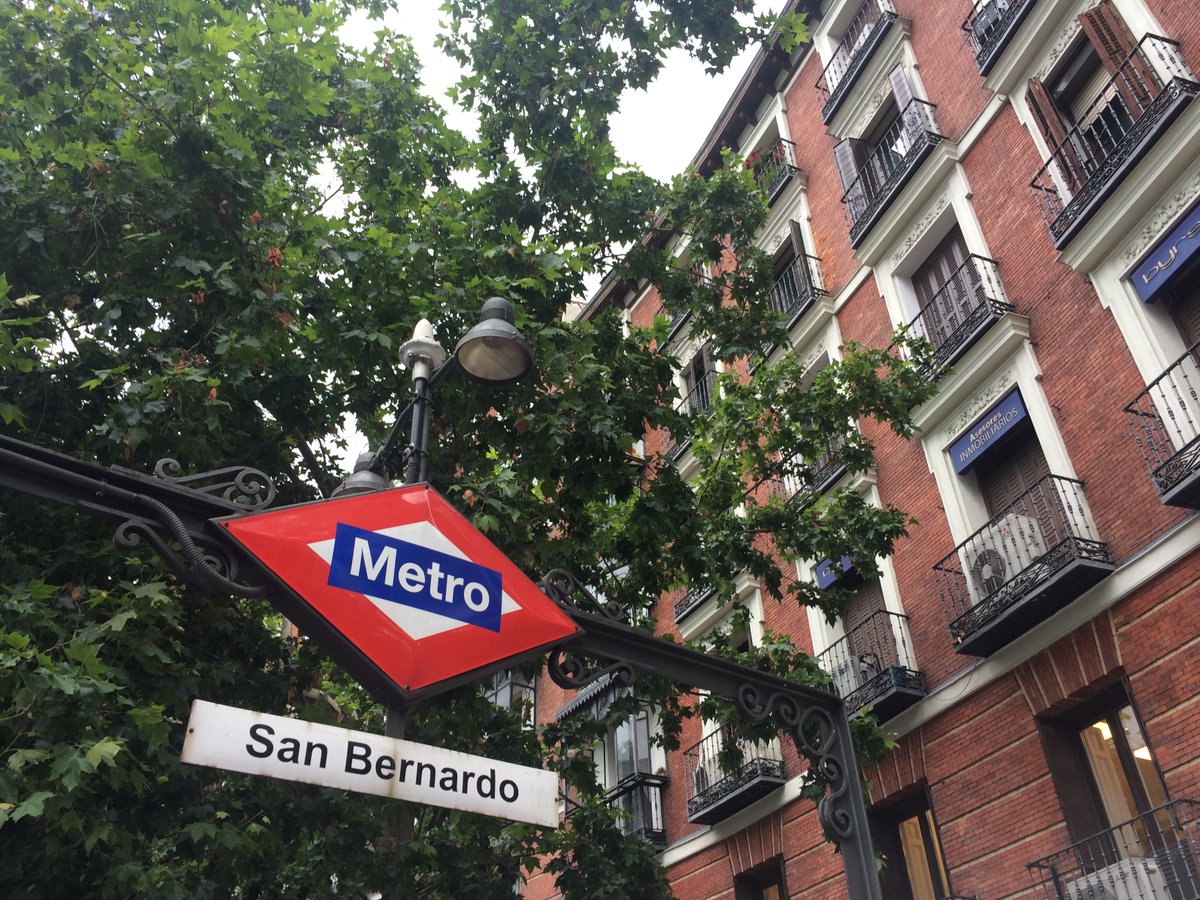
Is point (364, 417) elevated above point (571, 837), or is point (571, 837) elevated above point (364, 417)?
point (364, 417)

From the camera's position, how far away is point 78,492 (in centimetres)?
355

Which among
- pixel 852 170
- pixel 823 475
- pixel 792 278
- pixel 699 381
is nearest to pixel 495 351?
pixel 823 475

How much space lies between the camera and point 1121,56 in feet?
37.7

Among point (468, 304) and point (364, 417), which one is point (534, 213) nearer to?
point (468, 304)

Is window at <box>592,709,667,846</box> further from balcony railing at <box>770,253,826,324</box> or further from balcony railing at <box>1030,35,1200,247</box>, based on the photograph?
balcony railing at <box>1030,35,1200,247</box>

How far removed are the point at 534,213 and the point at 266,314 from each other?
3.35 meters

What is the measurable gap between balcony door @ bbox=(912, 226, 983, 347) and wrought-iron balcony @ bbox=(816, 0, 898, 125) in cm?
445

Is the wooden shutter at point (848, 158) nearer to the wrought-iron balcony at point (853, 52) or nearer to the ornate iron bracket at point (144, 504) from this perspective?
the wrought-iron balcony at point (853, 52)

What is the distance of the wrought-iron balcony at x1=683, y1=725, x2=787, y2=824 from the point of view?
47.0ft

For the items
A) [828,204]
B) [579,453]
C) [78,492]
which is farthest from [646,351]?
[828,204]

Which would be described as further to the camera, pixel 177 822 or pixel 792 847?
pixel 792 847

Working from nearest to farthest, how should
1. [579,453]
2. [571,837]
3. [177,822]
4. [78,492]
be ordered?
[78,492]
[177,822]
[579,453]
[571,837]

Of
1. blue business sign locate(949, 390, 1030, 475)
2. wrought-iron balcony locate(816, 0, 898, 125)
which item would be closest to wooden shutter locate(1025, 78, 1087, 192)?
blue business sign locate(949, 390, 1030, 475)

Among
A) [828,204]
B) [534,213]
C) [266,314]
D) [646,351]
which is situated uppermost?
[828,204]
